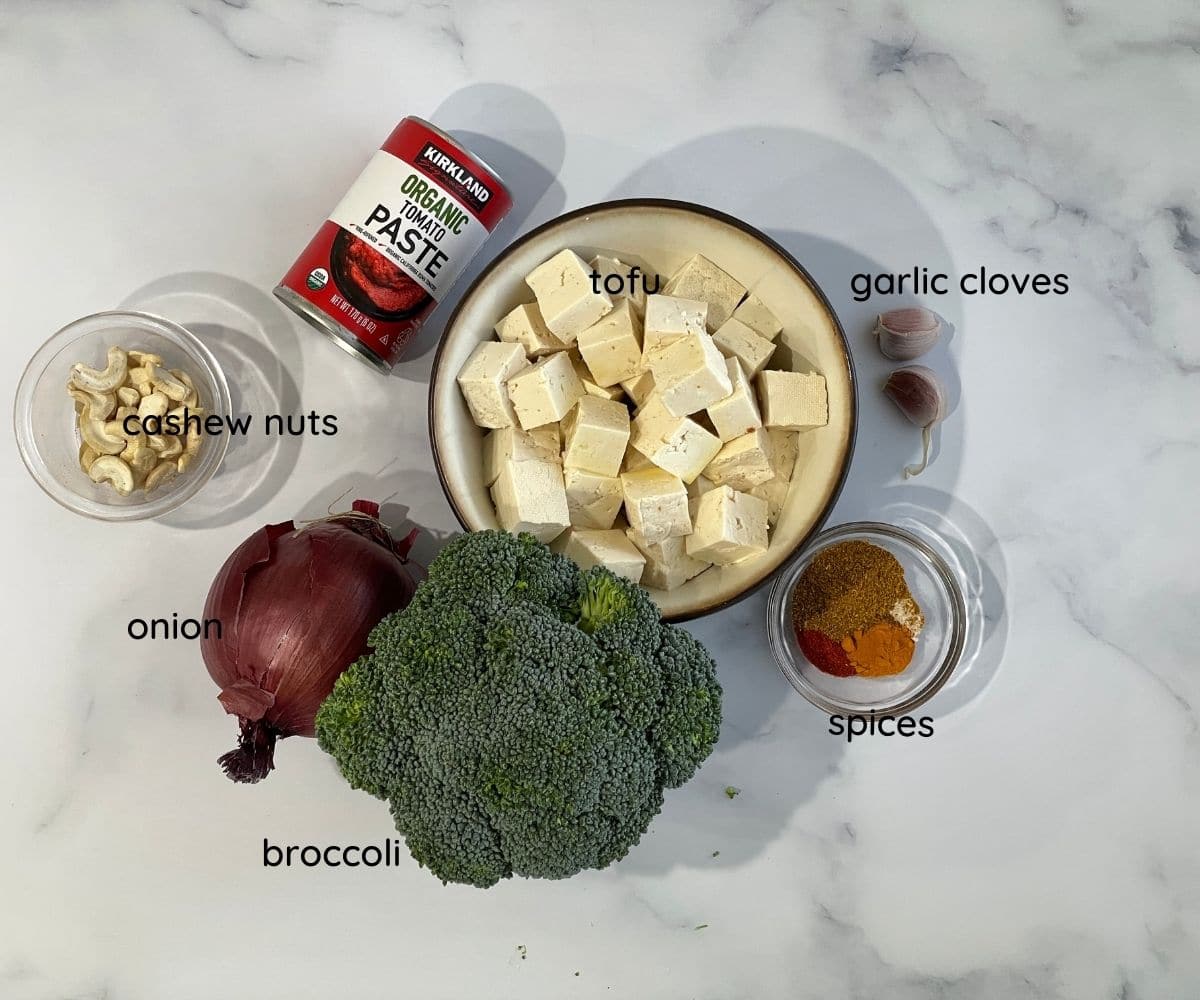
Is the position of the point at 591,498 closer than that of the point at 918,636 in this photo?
Yes

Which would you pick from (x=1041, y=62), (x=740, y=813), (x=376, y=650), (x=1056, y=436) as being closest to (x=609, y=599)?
(x=376, y=650)

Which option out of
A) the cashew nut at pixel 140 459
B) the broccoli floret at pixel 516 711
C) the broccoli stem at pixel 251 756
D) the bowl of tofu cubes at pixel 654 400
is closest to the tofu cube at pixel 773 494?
the bowl of tofu cubes at pixel 654 400

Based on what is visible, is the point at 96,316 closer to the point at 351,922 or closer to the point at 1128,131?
the point at 351,922

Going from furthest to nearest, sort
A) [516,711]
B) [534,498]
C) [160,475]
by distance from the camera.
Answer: [160,475]
[534,498]
[516,711]

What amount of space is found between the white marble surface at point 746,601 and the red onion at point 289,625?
155mm

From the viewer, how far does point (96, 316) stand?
4.04 feet

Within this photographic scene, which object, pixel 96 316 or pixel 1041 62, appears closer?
pixel 96 316

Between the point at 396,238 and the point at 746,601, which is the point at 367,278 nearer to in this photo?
the point at 396,238

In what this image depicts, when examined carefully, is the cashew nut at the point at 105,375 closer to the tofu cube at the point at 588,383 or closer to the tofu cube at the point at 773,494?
the tofu cube at the point at 588,383

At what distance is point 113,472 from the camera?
1188mm

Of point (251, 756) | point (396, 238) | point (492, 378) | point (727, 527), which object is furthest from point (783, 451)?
point (251, 756)

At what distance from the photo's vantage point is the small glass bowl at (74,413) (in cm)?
123

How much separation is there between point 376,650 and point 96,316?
0.60m

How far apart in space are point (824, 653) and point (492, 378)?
1.87 ft
